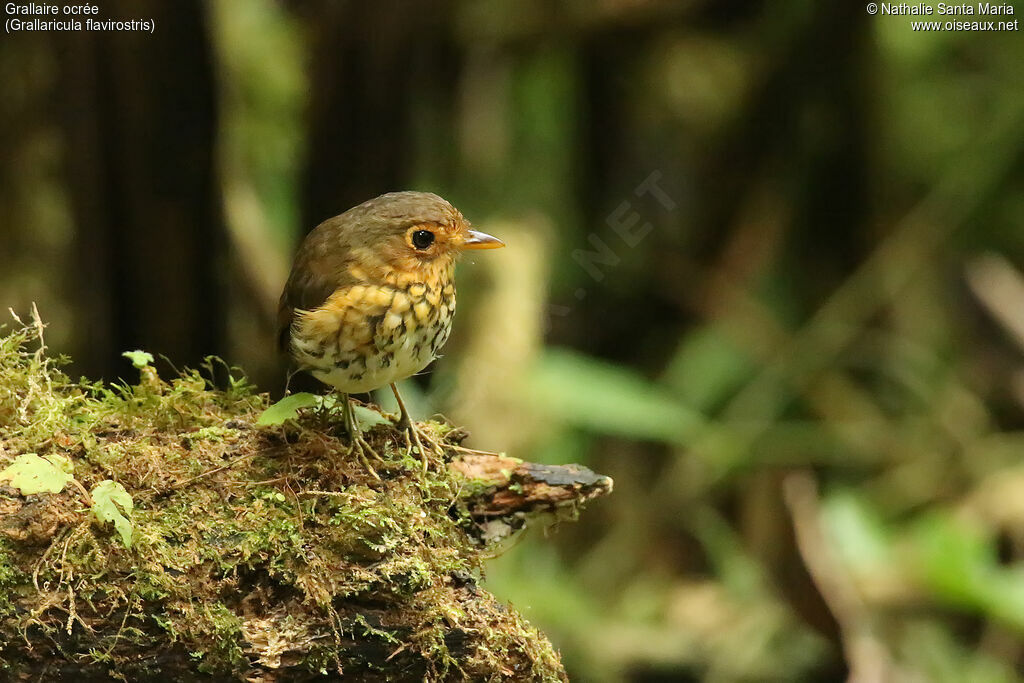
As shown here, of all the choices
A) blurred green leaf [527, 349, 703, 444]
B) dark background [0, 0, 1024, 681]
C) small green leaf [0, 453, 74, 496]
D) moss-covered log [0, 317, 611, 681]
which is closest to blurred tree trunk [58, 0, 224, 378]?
dark background [0, 0, 1024, 681]

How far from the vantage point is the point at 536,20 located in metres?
5.78

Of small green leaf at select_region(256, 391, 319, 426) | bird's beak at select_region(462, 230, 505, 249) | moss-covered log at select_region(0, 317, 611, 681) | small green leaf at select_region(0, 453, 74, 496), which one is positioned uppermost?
bird's beak at select_region(462, 230, 505, 249)

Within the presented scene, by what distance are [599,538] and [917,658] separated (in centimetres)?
165

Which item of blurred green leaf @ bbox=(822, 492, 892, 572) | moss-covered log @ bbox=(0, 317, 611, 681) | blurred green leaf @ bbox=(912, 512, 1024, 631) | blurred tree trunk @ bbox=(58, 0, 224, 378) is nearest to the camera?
moss-covered log @ bbox=(0, 317, 611, 681)

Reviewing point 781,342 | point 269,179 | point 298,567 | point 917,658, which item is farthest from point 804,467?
point 298,567

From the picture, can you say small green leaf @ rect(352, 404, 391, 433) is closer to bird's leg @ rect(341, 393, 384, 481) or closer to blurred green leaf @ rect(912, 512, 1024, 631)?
bird's leg @ rect(341, 393, 384, 481)

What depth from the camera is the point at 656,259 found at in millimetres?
6254

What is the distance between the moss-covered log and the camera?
2.00 metres

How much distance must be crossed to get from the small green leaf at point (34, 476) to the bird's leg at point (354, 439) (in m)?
0.57

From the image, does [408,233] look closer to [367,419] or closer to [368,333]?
[368,333]

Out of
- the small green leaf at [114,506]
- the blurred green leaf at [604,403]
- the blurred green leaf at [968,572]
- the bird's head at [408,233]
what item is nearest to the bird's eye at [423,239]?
the bird's head at [408,233]

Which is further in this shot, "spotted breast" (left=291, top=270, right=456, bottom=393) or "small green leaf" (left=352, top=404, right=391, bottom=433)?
"small green leaf" (left=352, top=404, right=391, bottom=433)

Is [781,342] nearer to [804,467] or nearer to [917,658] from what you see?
[804,467]

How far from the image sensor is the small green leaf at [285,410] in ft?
7.38
